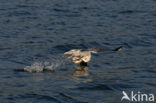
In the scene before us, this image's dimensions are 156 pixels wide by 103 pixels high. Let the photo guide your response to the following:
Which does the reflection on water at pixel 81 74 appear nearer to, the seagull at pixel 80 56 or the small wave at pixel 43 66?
the seagull at pixel 80 56

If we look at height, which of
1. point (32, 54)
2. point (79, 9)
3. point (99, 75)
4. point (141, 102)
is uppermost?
point (79, 9)

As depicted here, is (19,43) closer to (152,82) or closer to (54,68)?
(54,68)

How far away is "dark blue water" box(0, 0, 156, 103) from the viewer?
31.0ft

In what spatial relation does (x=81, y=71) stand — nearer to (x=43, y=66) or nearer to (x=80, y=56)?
(x=80, y=56)

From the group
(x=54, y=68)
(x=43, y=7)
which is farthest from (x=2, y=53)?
(x=43, y=7)

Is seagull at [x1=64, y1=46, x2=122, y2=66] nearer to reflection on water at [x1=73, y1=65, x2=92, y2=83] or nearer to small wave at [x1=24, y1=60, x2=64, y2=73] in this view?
reflection on water at [x1=73, y1=65, x2=92, y2=83]

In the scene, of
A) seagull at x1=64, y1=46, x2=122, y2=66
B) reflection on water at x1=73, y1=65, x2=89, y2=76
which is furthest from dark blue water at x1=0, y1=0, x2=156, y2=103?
seagull at x1=64, y1=46, x2=122, y2=66

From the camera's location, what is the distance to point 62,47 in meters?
13.4

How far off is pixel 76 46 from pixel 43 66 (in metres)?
2.66

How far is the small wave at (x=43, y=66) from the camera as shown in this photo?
1086cm

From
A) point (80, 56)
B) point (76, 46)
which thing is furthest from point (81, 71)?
point (76, 46)

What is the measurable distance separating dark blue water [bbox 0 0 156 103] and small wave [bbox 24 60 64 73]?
0.11 metres

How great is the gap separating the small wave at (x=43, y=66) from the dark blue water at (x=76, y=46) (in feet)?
0.37

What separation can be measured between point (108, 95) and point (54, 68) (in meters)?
2.29
